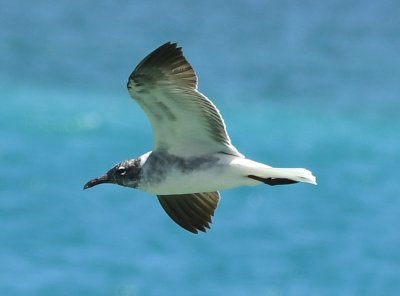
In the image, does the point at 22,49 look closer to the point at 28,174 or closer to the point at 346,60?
the point at 28,174

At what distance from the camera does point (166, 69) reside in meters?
6.79

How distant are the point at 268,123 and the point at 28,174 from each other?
397cm

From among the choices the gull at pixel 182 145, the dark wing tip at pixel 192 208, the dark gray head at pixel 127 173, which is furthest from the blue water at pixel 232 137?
the gull at pixel 182 145

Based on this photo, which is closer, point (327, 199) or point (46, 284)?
point (46, 284)

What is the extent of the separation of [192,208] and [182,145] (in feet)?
2.05

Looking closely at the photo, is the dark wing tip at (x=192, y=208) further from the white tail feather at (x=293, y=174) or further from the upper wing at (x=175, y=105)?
the white tail feather at (x=293, y=174)

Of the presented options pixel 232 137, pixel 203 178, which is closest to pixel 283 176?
pixel 203 178

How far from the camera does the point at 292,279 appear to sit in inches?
615

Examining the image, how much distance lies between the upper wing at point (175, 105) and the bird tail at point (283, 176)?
36 cm

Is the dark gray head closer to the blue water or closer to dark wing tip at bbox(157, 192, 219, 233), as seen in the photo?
dark wing tip at bbox(157, 192, 219, 233)

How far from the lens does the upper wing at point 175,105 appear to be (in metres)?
6.77

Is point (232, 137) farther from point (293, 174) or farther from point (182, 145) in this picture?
point (293, 174)

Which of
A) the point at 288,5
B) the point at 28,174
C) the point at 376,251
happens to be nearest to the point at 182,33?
the point at 288,5

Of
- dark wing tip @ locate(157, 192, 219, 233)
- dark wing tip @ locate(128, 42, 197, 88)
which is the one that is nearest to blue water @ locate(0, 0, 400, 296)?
dark wing tip @ locate(157, 192, 219, 233)
